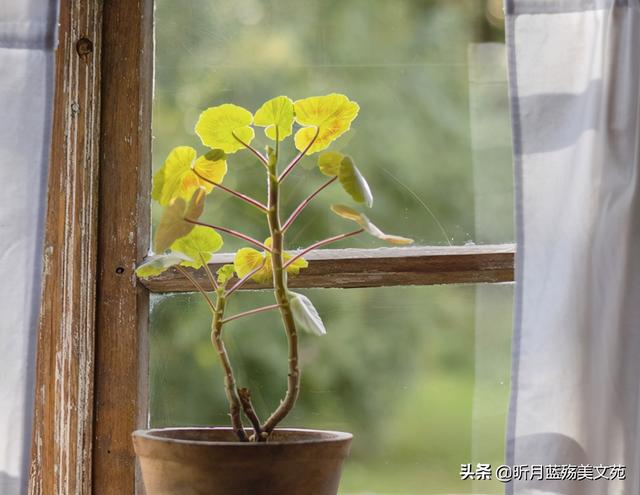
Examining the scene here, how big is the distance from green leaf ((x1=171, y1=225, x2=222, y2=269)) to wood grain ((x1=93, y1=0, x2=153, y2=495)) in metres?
0.28

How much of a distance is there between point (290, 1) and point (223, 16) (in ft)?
0.44

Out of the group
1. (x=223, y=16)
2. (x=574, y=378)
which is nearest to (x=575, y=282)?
(x=574, y=378)

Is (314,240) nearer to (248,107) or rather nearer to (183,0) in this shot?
(248,107)

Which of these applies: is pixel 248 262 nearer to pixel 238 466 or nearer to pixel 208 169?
pixel 208 169

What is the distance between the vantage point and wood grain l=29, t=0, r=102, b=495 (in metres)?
1.37

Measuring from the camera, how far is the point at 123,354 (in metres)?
1.46

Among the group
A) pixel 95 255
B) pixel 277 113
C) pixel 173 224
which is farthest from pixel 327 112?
pixel 95 255

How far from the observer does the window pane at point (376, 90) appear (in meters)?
1.52

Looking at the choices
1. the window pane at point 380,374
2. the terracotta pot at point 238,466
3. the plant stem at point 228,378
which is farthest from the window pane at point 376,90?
the terracotta pot at point 238,466

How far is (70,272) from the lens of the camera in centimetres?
143

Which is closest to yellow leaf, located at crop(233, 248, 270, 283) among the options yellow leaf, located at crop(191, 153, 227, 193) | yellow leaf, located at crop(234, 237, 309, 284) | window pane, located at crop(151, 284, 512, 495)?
yellow leaf, located at crop(234, 237, 309, 284)

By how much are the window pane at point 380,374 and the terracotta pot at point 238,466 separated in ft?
1.14

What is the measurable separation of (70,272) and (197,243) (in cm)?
31

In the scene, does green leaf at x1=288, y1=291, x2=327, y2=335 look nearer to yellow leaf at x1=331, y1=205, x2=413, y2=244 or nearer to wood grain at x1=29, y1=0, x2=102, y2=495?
yellow leaf at x1=331, y1=205, x2=413, y2=244
